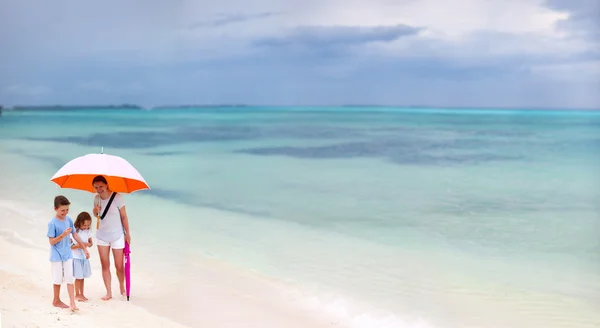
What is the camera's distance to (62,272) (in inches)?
101

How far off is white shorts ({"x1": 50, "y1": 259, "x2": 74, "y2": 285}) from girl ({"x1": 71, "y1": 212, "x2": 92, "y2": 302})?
10cm

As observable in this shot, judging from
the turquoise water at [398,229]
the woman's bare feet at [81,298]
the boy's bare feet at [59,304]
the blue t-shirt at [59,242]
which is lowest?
the turquoise water at [398,229]

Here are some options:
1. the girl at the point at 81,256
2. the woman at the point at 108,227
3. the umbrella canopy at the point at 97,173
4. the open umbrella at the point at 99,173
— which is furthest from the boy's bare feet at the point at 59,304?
the umbrella canopy at the point at 97,173

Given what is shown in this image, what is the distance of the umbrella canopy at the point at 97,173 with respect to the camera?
271 centimetres

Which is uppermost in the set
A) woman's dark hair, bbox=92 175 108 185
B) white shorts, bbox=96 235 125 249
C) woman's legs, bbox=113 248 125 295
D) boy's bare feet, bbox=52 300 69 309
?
woman's dark hair, bbox=92 175 108 185

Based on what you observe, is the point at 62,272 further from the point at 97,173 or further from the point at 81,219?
the point at 97,173

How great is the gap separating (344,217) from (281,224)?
638 millimetres

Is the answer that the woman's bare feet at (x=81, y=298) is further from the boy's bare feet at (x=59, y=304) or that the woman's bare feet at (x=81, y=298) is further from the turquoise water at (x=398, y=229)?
the turquoise water at (x=398, y=229)

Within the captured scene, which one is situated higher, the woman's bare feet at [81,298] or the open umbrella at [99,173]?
the open umbrella at [99,173]

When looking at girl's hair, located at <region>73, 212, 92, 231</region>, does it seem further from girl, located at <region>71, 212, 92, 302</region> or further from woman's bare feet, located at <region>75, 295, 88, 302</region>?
woman's bare feet, located at <region>75, 295, 88, 302</region>

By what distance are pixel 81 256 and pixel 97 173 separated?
344mm

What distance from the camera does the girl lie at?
268cm

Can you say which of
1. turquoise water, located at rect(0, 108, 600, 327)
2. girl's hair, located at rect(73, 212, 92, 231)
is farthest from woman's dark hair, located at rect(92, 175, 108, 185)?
turquoise water, located at rect(0, 108, 600, 327)

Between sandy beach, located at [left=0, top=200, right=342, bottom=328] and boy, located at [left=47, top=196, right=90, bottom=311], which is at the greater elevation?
boy, located at [left=47, top=196, right=90, bottom=311]
